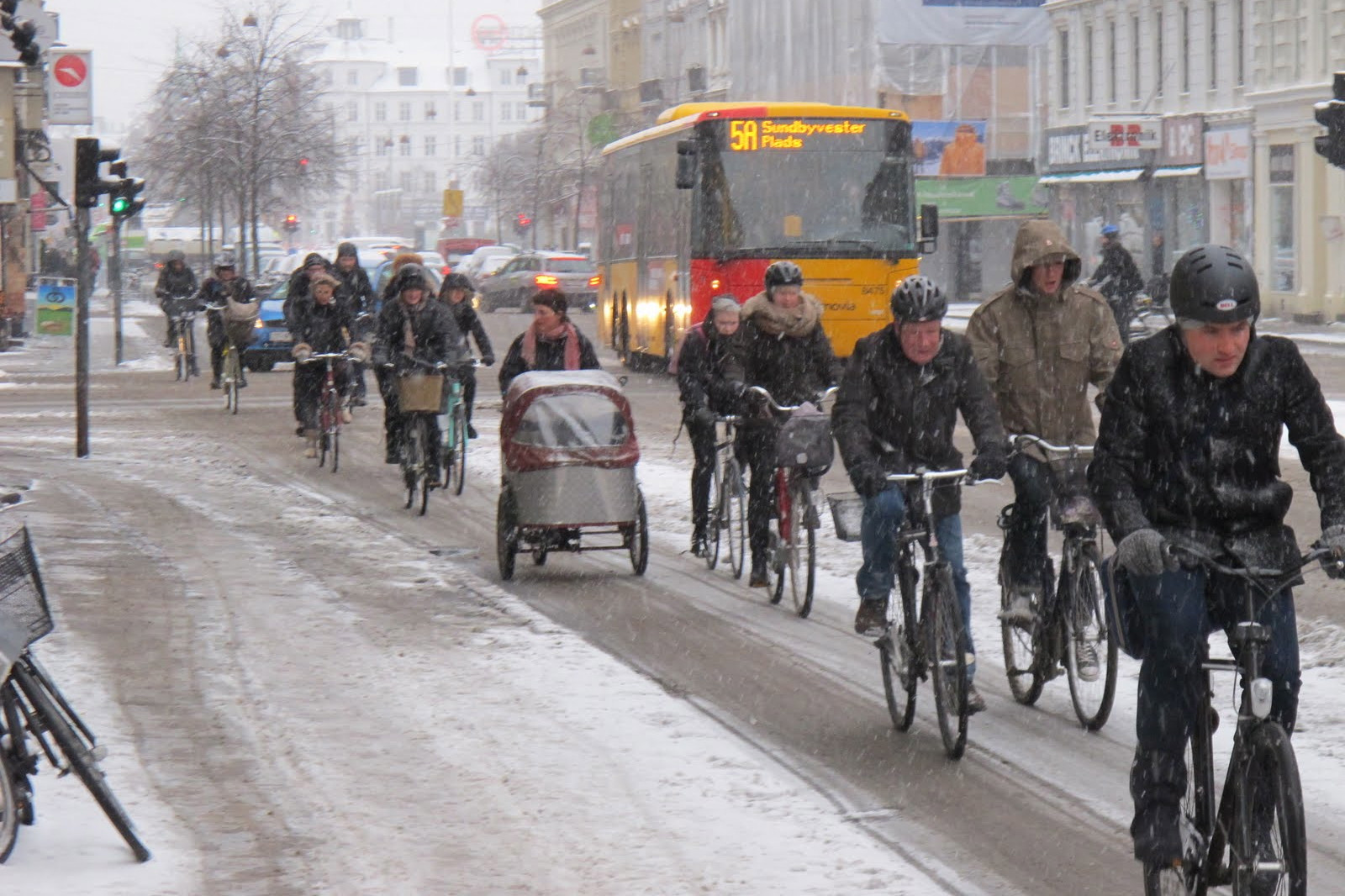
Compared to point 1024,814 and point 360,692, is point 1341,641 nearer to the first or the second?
point 1024,814

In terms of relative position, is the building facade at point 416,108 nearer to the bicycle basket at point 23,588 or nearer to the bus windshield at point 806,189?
the bus windshield at point 806,189

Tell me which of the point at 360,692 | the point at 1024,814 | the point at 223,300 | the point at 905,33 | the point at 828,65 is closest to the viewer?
the point at 1024,814

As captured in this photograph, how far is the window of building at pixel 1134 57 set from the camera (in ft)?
166

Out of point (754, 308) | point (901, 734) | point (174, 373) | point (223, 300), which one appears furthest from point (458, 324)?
point (174, 373)

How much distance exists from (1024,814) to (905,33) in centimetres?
5400

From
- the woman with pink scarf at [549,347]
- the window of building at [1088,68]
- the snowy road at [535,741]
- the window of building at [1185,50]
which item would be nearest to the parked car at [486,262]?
the window of building at [1088,68]

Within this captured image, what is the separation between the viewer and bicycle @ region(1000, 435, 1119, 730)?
7.93m

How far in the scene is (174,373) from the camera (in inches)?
1309

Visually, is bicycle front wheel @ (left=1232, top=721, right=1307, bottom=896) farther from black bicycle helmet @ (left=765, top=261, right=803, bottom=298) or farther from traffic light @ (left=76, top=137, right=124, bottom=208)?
traffic light @ (left=76, top=137, right=124, bottom=208)

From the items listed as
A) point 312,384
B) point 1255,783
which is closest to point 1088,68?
point 312,384

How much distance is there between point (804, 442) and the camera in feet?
34.8

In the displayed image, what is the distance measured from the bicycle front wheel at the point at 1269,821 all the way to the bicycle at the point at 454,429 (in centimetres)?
1137

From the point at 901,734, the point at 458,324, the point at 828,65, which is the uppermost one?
the point at 828,65

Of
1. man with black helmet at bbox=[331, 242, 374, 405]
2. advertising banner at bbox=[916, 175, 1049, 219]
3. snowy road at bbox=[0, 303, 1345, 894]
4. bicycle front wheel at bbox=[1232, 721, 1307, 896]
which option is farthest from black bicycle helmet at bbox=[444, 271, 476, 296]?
advertising banner at bbox=[916, 175, 1049, 219]
